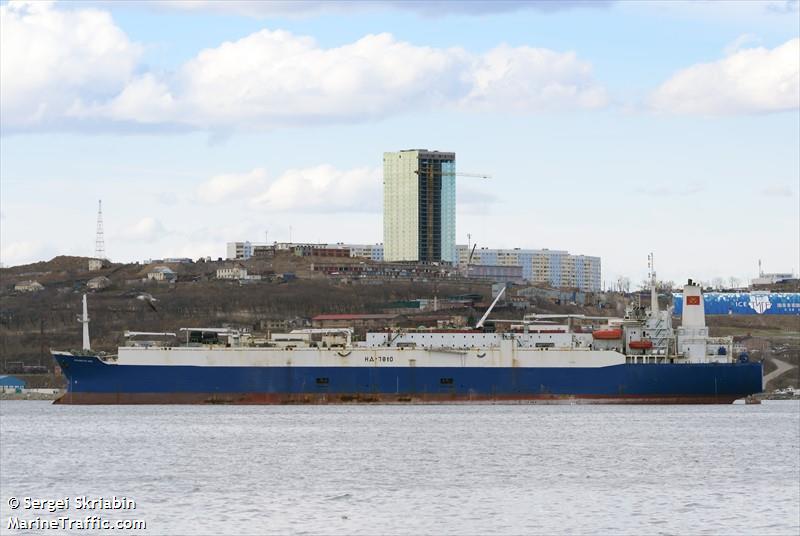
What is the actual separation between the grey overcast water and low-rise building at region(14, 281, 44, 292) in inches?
4281

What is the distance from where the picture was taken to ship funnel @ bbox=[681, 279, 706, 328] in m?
75.0

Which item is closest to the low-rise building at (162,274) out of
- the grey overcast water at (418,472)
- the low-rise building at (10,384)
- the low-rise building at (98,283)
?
the low-rise building at (98,283)

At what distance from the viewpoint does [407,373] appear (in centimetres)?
7250

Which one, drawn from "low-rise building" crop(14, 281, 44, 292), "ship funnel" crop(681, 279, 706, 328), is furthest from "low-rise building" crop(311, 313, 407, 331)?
"low-rise building" crop(14, 281, 44, 292)

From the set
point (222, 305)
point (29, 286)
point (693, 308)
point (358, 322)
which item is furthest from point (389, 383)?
point (29, 286)

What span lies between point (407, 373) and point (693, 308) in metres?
14.7

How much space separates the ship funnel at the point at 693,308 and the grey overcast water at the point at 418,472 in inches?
427

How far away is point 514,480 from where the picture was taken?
3741 centimetres

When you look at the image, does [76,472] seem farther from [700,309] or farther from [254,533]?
[700,309]

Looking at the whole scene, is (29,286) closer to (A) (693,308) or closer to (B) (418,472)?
(A) (693,308)

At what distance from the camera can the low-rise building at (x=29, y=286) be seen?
558ft

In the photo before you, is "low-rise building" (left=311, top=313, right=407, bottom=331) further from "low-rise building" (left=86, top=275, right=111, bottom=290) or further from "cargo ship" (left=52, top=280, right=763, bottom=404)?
"low-rise building" (left=86, top=275, right=111, bottom=290)

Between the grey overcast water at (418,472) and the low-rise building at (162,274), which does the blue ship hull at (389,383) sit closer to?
the grey overcast water at (418,472)

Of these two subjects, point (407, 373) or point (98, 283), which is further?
point (98, 283)
